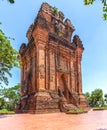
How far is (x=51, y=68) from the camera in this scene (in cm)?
2239

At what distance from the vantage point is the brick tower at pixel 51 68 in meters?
20.2

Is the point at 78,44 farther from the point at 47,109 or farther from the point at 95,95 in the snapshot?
the point at 95,95

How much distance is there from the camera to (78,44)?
27672 mm

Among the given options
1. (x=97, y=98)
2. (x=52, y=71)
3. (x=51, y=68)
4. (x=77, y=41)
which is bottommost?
(x=97, y=98)

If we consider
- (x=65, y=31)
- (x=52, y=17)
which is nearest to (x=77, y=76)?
(x=65, y=31)

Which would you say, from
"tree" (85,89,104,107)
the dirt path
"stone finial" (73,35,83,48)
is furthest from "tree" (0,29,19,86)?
"tree" (85,89,104,107)

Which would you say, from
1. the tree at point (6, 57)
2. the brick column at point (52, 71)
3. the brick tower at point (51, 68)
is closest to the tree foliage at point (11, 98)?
the brick tower at point (51, 68)

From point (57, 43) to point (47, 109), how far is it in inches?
382

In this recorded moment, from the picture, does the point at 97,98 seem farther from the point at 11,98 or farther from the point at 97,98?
the point at 11,98

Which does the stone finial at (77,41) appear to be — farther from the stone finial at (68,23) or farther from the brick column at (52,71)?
the brick column at (52,71)

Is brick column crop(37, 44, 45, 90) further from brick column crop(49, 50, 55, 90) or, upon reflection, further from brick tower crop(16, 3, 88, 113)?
brick column crop(49, 50, 55, 90)

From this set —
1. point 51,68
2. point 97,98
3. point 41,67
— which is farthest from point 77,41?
point 97,98

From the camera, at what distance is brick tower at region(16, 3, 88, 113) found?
796 inches

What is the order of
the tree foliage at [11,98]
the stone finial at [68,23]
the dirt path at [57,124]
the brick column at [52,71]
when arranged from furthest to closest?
the tree foliage at [11,98], the stone finial at [68,23], the brick column at [52,71], the dirt path at [57,124]
